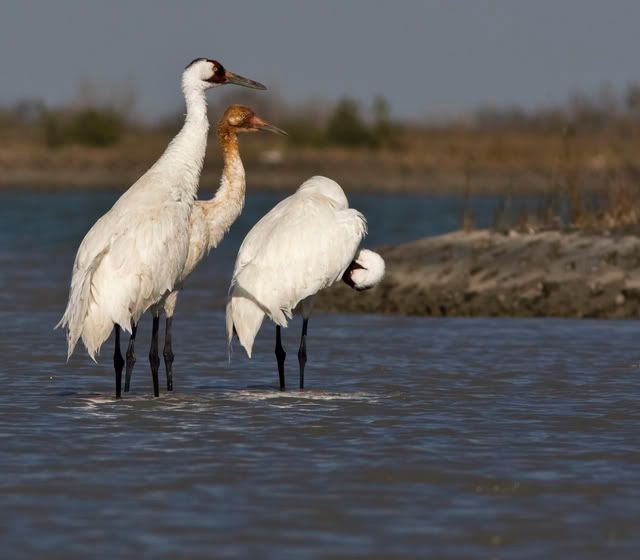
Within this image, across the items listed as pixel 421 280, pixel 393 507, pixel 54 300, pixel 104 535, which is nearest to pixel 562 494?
pixel 393 507

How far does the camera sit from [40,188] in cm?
5053

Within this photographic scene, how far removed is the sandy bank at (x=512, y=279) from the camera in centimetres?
1562

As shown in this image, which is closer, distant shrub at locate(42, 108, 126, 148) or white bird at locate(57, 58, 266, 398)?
white bird at locate(57, 58, 266, 398)

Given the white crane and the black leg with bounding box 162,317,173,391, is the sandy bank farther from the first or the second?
the black leg with bounding box 162,317,173,391

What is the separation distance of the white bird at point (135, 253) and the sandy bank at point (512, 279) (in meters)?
6.10

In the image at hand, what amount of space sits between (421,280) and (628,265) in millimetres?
2283

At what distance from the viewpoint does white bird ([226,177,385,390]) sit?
10.4 m

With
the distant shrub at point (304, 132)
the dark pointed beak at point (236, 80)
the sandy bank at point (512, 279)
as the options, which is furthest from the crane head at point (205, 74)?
the distant shrub at point (304, 132)

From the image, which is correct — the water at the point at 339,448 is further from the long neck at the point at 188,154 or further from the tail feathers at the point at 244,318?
the long neck at the point at 188,154

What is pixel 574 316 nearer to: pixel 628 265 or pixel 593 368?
pixel 628 265

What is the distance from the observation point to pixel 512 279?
16.1 m

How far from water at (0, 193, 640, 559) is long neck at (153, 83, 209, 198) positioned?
1470 millimetres

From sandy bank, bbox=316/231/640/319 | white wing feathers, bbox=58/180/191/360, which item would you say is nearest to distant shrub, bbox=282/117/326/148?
sandy bank, bbox=316/231/640/319

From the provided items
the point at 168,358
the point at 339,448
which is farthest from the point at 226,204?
the point at 339,448
